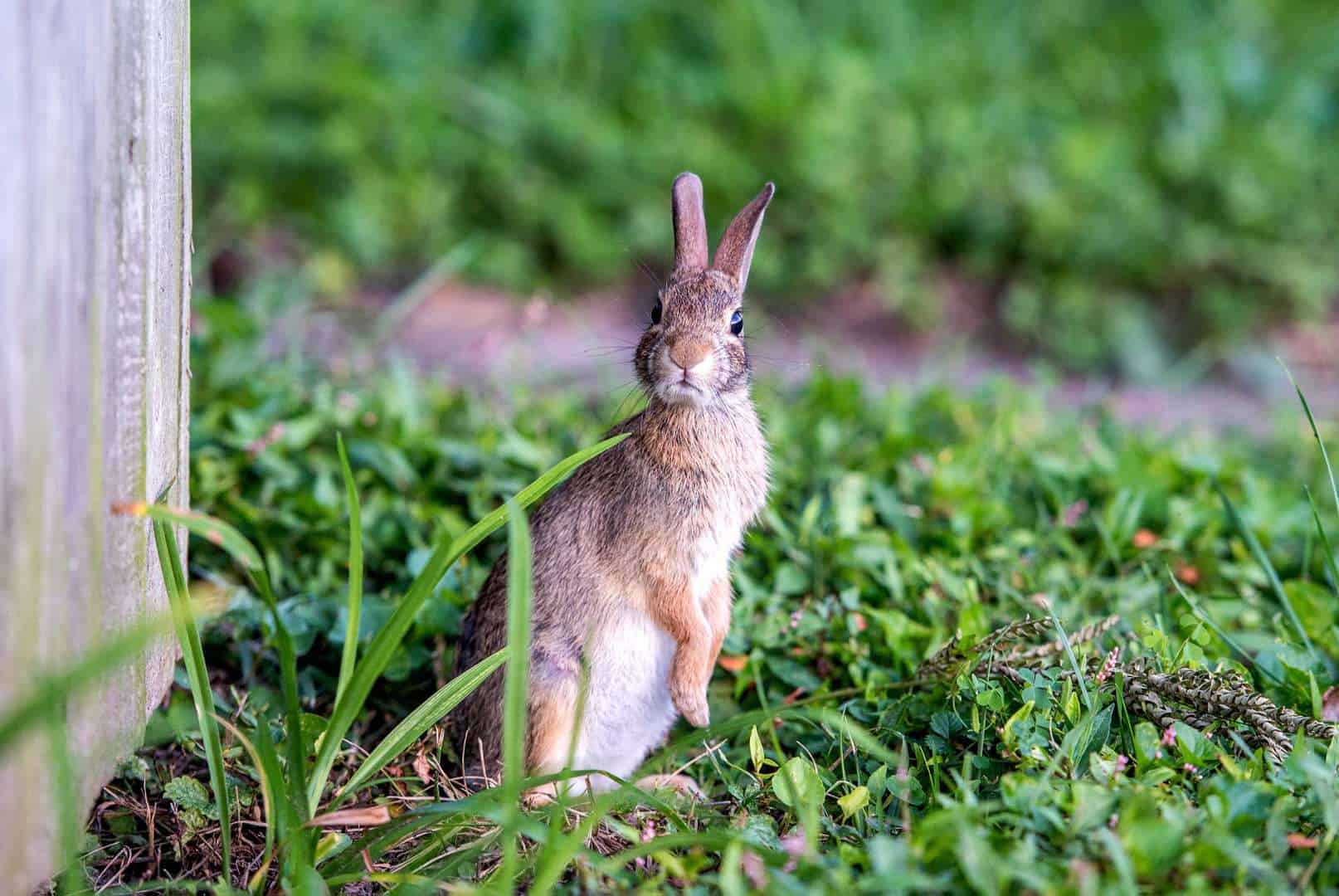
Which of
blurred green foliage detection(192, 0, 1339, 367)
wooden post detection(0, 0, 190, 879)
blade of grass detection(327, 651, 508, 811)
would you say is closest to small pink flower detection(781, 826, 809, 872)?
blade of grass detection(327, 651, 508, 811)

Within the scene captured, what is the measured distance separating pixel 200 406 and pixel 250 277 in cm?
192

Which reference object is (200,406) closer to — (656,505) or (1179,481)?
(656,505)

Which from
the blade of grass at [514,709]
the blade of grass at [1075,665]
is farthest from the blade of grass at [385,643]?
the blade of grass at [1075,665]

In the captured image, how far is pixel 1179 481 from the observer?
429cm

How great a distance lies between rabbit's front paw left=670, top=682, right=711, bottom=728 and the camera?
304cm

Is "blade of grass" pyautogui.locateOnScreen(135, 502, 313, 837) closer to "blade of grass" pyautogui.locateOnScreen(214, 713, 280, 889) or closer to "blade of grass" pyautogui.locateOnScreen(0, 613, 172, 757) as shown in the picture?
"blade of grass" pyautogui.locateOnScreen(214, 713, 280, 889)

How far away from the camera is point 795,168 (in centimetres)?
670

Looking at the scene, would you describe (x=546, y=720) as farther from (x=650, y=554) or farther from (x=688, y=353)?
(x=688, y=353)

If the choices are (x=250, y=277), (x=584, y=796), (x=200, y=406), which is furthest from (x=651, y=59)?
(x=584, y=796)

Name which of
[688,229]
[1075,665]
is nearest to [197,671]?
[688,229]

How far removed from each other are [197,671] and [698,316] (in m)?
1.38

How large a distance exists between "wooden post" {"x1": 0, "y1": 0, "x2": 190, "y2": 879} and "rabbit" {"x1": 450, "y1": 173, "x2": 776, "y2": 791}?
0.84m

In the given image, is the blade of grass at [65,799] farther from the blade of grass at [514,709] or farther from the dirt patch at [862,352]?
the dirt patch at [862,352]

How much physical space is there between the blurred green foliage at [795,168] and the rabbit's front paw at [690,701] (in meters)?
3.86
